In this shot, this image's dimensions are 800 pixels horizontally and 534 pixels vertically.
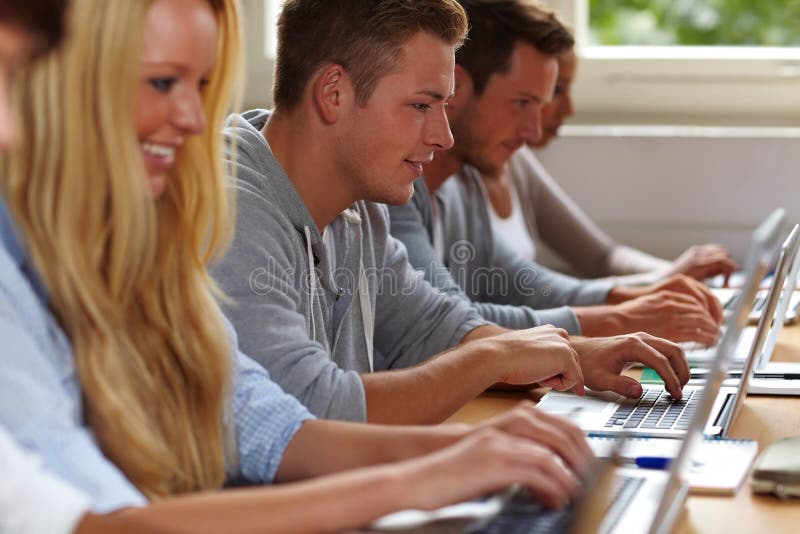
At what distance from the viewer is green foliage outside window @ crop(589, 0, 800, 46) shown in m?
3.23

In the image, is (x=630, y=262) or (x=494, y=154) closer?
(x=494, y=154)

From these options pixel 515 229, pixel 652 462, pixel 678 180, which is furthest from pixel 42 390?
pixel 678 180

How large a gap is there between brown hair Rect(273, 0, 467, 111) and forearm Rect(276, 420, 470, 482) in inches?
23.8

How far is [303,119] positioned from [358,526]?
2.70 ft

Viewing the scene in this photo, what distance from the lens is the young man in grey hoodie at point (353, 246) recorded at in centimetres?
136

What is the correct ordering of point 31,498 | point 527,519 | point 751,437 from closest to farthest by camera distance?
point 31,498
point 527,519
point 751,437

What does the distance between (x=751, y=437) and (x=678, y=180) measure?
70.2 inches

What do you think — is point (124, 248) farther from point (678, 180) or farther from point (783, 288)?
point (678, 180)

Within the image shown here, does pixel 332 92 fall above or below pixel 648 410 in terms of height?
above

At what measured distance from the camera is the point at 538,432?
102 centimetres

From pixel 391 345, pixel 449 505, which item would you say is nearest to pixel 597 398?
pixel 391 345

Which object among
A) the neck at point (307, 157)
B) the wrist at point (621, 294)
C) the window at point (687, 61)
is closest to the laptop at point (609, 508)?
the neck at point (307, 157)

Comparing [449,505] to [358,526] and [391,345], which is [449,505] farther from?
[391,345]

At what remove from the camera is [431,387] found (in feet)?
4.69
